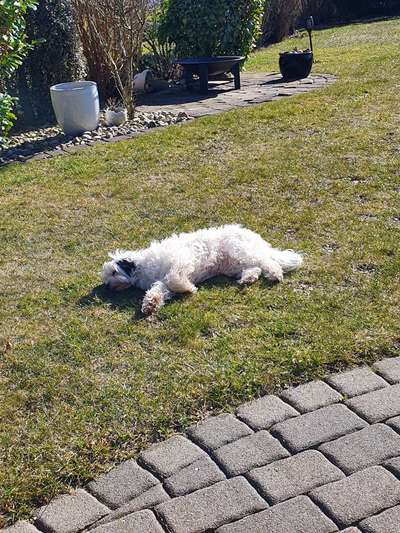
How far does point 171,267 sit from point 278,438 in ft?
5.48

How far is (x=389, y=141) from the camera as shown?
24.8 ft

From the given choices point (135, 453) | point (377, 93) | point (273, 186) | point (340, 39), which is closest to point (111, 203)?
point (273, 186)

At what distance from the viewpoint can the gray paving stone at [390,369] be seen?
11.5 ft

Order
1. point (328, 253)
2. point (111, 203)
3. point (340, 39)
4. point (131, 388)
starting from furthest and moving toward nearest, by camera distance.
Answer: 1. point (340, 39)
2. point (111, 203)
3. point (328, 253)
4. point (131, 388)

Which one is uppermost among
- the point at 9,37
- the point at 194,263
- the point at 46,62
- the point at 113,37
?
the point at 9,37

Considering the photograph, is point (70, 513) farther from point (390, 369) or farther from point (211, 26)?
point (211, 26)

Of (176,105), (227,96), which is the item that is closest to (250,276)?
(176,105)

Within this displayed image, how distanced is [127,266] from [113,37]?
6.48m

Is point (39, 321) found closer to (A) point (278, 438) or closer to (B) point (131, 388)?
(B) point (131, 388)

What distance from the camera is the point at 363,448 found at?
3057 millimetres

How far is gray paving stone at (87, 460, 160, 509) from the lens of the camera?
114 inches

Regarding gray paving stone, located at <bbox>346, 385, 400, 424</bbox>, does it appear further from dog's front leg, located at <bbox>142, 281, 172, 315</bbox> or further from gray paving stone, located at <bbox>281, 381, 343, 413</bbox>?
dog's front leg, located at <bbox>142, 281, 172, 315</bbox>

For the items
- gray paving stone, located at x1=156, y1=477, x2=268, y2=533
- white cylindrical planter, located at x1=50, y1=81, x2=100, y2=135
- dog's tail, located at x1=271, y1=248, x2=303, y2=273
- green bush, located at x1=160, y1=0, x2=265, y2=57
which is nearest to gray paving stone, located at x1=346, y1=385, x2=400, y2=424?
gray paving stone, located at x1=156, y1=477, x2=268, y2=533

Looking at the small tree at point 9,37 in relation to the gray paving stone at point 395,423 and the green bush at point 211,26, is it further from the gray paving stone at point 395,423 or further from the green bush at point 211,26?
the green bush at point 211,26
